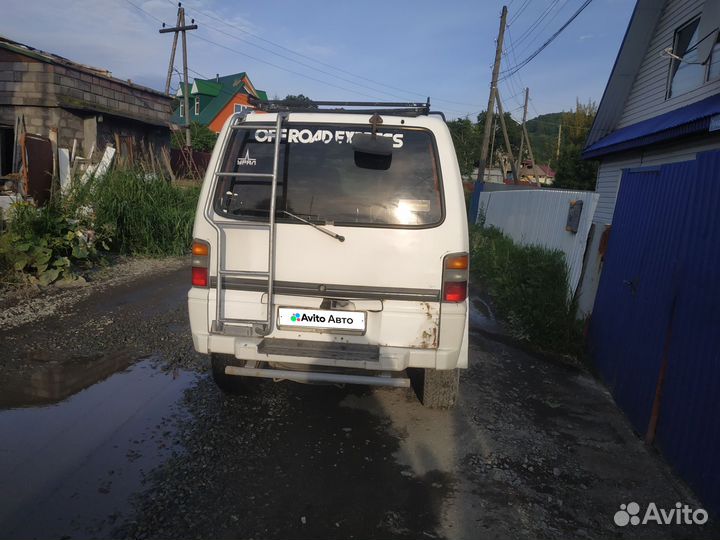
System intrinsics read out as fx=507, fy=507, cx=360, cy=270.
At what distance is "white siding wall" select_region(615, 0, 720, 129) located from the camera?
9891mm

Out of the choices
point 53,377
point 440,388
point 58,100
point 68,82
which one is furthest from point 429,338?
point 68,82

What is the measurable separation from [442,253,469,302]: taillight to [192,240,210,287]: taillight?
1567 millimetres

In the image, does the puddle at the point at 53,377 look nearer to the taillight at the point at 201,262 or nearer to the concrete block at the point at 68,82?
the taillight at the point at 201,262

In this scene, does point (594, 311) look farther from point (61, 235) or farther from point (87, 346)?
point (61, 235)

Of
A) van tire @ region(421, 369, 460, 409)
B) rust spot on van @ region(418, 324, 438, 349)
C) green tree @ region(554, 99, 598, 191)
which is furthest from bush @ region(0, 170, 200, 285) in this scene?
green tree @ region(554, 99, 598, 191)

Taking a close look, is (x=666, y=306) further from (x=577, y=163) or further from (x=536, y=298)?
(x=577, y=163)

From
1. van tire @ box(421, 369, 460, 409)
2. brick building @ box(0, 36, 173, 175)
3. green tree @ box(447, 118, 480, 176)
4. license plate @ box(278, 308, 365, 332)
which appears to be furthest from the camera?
green tree @ box(447, 118, 480, 176)

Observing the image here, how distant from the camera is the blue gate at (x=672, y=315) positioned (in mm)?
3022

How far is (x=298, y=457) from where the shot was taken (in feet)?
10.5

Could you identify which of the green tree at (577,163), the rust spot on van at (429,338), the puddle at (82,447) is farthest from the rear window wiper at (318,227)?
the green tree at (577,163)

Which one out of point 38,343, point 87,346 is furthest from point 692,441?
point 38,343

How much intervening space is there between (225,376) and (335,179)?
173cm

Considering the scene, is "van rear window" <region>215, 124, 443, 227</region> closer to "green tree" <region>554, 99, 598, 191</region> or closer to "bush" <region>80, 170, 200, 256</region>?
"bush" <region>80, 170, 200, 256</region>

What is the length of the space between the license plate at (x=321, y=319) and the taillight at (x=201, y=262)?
54 centimetres
